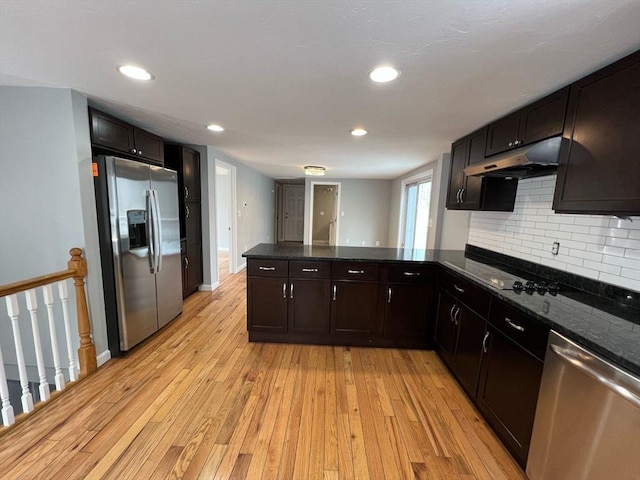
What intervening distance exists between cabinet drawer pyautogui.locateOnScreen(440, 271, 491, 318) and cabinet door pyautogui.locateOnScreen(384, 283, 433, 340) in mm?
237

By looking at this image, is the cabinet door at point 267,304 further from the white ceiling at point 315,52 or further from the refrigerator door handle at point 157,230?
the white ceiling at point 315,52

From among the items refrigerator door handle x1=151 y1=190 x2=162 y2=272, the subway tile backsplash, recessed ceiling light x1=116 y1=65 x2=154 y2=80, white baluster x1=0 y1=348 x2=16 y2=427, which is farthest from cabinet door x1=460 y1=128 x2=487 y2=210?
white baluster x1=0 y1=348 x2=16 y2=427

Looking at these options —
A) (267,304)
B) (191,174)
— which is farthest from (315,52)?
(191,174)

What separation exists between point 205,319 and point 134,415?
152 centimetres

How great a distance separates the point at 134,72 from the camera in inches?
64.8

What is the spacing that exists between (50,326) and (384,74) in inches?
113

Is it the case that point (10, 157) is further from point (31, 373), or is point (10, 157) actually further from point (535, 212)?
point (535, 212)

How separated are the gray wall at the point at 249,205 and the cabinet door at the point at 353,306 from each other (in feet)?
8.28

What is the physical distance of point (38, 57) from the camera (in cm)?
150

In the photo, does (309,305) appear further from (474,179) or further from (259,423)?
(474,179)

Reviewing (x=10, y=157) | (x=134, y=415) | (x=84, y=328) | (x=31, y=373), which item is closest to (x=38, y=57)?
(x=10, y=157)

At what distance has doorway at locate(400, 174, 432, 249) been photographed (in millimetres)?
5031

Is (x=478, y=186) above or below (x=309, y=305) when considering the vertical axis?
above

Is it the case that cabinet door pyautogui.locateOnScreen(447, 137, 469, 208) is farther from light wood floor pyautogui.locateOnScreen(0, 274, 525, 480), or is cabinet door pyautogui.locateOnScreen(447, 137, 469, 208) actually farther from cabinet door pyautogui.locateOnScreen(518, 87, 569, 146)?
light wood floor pyautogui.locateOnScreen(0, 274, 525, 480)
